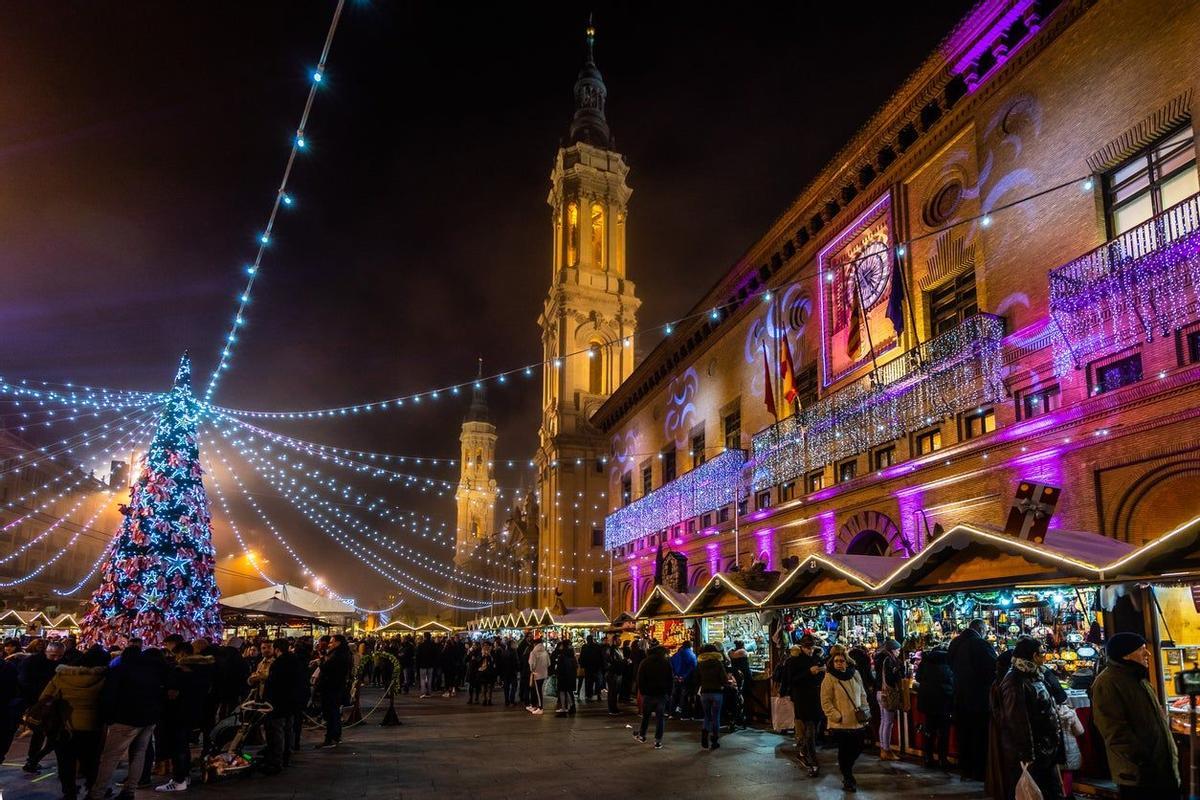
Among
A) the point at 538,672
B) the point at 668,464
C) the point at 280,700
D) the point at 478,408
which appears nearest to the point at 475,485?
the point at 478,408

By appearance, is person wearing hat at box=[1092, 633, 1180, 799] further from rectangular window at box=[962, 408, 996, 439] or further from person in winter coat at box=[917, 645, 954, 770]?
rectangular window at box=[962, 408, 996, 439]

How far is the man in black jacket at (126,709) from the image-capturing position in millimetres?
8555

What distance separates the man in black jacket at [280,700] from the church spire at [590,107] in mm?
51609

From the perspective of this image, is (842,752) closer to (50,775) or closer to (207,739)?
(207,739)

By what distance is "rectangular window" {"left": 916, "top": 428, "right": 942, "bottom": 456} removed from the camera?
1762cm

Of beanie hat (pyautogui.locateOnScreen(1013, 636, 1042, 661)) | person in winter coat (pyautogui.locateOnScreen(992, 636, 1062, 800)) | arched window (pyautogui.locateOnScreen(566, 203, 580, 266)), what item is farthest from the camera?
arched window (pyautogui.locateOnScreen(566, 203, 580, 266))

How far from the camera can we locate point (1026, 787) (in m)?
6.54

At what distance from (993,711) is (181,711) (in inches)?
322

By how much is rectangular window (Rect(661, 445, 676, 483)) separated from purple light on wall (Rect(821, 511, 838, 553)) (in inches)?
489

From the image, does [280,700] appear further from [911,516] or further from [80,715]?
[911,516]

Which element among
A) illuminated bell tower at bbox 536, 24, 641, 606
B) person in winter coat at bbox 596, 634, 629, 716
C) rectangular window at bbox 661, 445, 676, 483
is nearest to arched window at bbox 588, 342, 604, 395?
illuminated bell tower at bbox 536, 24, 641, 606

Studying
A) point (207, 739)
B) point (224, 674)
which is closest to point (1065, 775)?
point (207, 739)

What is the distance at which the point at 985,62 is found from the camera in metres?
16.7

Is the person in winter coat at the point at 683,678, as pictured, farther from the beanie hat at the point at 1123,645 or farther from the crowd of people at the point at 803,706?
the beanie hat at the point at 1123,645
